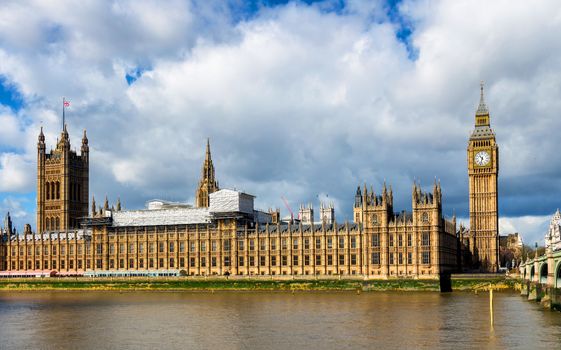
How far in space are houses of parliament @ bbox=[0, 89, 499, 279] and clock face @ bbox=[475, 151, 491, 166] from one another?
23 cm

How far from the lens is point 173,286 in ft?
511

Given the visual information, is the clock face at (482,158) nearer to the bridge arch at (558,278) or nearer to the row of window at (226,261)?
the row of window at (226,261)

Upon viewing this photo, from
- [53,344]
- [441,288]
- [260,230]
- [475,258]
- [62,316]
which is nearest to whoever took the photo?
[53,344]

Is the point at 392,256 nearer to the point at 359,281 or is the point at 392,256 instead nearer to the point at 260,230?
the point at 359,281

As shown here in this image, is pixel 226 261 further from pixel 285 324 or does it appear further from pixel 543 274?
pixel 285 324

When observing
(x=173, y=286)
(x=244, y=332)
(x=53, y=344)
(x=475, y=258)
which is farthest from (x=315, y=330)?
(x=475, y=258)

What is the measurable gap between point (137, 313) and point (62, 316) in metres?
8.89

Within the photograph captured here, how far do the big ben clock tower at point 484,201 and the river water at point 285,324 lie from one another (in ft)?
204

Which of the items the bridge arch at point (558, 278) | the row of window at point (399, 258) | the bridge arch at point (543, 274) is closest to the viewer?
the bridge arch at point (558, 278)

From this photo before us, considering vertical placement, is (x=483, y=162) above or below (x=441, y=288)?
above

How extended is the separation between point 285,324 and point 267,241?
83.3 meters

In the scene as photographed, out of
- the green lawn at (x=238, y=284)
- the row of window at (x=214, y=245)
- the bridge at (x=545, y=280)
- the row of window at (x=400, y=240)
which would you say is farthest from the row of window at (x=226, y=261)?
the bridge at (x=545, y=280)

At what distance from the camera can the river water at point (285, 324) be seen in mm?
65812

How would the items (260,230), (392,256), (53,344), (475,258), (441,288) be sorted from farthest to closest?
(475,258), (260,230), (392,256), (441,288), (53,344)
